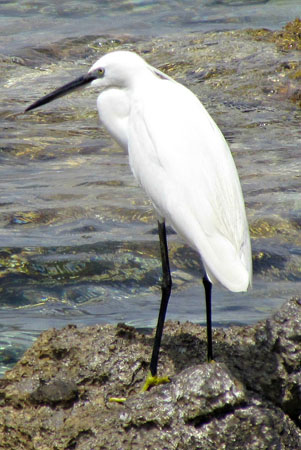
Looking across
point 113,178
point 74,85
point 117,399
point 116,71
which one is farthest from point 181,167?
point 113,178

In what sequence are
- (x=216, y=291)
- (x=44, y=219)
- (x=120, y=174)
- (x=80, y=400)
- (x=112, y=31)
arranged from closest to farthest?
(x=80, y=400) < (x=216, y=291) < (x=44, y=219) < (x=120, y=174) < (x=112, y=31)

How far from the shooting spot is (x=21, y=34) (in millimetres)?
13359

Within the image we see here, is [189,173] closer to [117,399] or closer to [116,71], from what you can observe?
[116,71]

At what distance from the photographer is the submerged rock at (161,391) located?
2.93 m

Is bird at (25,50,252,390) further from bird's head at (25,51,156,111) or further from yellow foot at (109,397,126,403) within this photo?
yellow foot at (109,397,126,403)

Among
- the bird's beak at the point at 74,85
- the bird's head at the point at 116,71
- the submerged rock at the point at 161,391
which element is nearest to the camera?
the submerged rock at the point at 161,391

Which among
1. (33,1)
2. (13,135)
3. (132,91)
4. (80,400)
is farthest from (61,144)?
(33,1)

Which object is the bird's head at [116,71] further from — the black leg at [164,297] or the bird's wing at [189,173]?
the black leg at [164,297]

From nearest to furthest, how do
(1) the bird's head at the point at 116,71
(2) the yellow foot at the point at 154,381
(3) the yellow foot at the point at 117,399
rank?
1. (3) the yellow foot at the point at 117,399
2. (2) the yellow foot at the point at 154,381
3. (1) the bird's head at the point at 116,71

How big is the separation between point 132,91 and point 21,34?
10.2 metres

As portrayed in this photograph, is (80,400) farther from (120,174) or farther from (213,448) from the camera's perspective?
(120,174)

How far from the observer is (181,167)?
3.39 meters

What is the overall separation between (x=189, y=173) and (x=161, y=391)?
37.0 inches

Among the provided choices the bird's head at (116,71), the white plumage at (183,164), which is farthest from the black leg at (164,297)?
the bird's head at (116,71)
